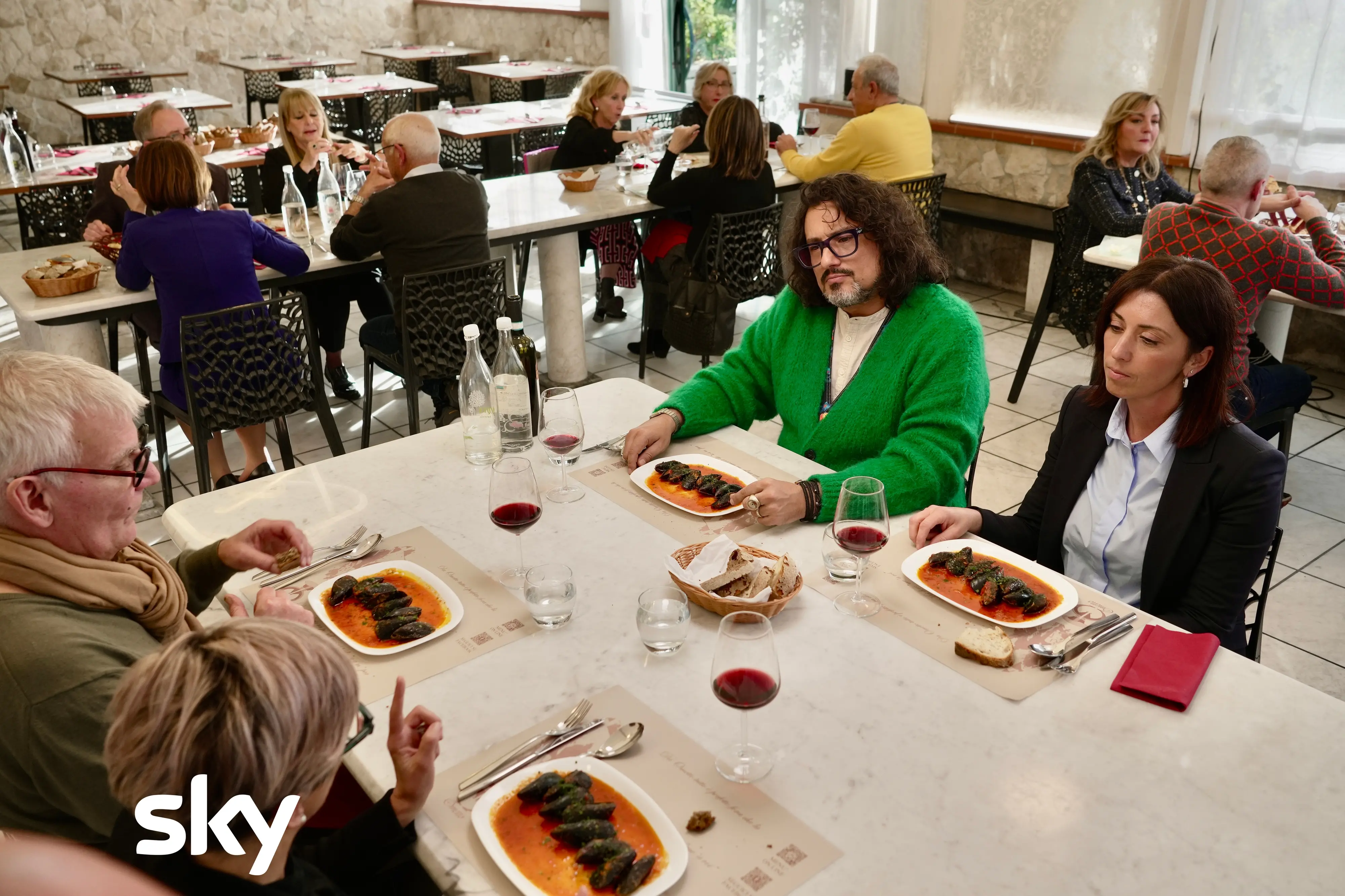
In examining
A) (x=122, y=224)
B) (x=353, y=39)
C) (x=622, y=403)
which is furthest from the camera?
(x=353, y=39)

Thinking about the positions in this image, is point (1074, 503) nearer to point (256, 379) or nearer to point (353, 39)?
point (256, 379)

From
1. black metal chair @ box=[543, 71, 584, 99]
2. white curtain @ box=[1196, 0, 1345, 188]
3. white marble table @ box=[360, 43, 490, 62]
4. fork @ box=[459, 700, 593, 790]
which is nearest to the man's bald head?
fork @ box=[459, 700, 593, 790]

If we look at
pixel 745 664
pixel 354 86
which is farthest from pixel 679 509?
pixel 354 86

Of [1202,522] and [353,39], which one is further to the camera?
[353,39]

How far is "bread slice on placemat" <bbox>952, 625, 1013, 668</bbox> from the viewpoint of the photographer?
1.58 metres

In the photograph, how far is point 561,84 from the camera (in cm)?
929

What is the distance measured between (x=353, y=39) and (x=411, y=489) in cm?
1094

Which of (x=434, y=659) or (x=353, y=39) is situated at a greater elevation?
(x=353, y=39)

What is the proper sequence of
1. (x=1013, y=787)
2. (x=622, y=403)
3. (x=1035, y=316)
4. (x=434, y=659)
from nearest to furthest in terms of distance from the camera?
(x=1013, y=787)
(x=434, y=659)
(x=622, y=403)
(x=1035, y=316)

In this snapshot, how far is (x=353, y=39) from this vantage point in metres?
11.6

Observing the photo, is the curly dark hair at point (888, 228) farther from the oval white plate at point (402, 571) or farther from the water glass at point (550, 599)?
the oval white plate at point (402, 571)

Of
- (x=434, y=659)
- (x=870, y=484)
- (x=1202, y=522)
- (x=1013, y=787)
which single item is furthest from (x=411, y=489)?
(x=1202, y=522)

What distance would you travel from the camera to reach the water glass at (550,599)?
1.69 meters

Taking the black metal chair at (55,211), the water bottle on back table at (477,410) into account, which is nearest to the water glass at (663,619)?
the water bottle on back table at (477,410)
